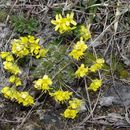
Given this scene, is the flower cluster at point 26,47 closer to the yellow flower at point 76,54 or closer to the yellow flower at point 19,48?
the yellow flower at point 19,48

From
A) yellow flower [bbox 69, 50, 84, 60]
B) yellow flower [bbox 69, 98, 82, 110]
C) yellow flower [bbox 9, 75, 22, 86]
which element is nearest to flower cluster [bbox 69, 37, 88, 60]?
yellow flower [bbox 69, 50, 84, 60]

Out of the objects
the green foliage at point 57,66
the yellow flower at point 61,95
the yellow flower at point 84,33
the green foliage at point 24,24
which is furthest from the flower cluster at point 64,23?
the yellow flower at point 61,95

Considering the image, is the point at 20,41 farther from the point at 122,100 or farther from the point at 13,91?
the point at 122,100

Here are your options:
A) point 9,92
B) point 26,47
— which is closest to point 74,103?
point 9,92

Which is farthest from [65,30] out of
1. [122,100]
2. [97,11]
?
[122,100]

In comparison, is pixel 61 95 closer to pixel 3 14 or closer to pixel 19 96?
pixel 19 96
